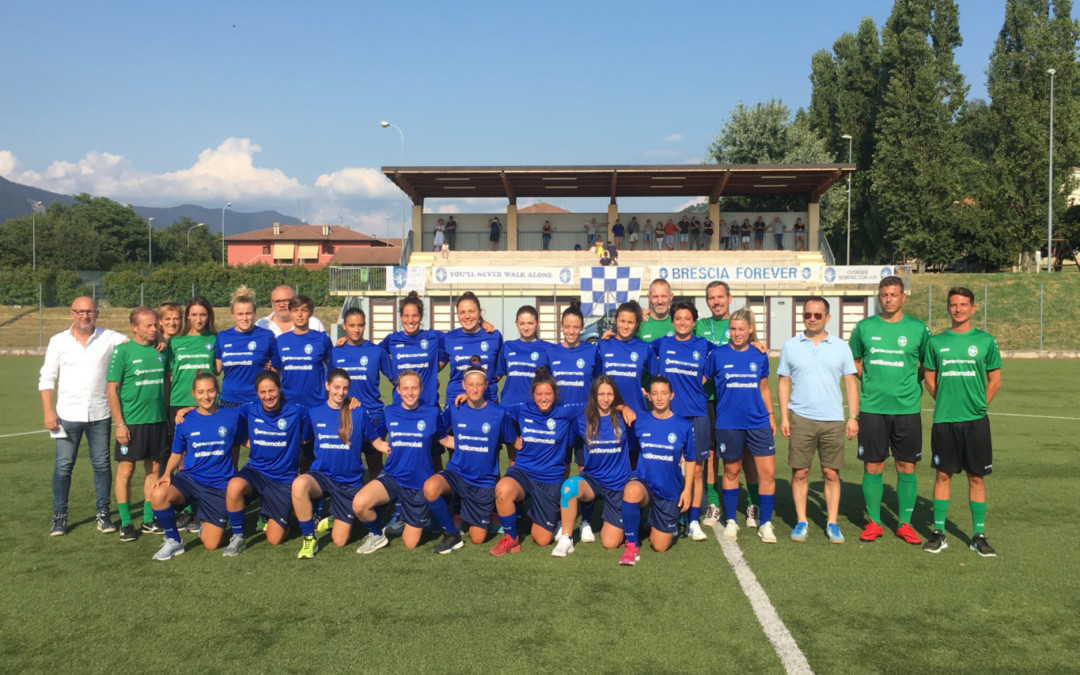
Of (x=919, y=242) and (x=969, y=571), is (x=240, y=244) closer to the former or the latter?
(x=919, y=242)

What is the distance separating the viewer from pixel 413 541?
194 inches

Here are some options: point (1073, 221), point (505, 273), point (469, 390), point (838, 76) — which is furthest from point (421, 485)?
point (838, 76)

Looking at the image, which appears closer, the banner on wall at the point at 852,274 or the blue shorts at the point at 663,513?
the blue shorts at the point at 663,513

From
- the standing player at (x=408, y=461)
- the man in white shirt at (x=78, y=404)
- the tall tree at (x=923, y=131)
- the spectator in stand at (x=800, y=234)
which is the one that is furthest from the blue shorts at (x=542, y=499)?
the tall tree at (x=923, y=131)

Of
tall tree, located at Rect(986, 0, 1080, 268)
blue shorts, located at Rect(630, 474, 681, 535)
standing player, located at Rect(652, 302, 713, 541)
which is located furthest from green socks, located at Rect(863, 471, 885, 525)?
tall tree, located at Rect(986, 0, 1080, 268)

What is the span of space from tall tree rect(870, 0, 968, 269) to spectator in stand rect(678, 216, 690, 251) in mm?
11197

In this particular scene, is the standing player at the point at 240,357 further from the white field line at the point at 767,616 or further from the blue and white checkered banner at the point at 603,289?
the blue and white checkered banner at the point at 603,289

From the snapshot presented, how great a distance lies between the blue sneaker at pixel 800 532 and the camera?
502 cm

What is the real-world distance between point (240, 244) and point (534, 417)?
273 ft

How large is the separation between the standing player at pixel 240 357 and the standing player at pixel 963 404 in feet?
15.8

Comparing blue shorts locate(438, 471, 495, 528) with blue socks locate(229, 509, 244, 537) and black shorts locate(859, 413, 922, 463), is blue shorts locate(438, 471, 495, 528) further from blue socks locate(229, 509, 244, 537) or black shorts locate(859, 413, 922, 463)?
black shorts locate(859, 413, 922, 463)

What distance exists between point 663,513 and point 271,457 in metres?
2.68

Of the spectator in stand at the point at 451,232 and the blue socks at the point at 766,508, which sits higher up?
the spectator in stand at the point at 451,232

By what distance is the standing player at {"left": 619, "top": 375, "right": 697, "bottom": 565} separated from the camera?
15.9 ft
